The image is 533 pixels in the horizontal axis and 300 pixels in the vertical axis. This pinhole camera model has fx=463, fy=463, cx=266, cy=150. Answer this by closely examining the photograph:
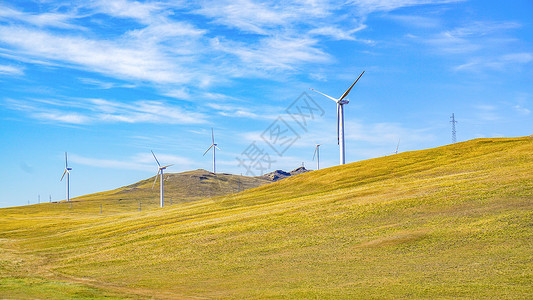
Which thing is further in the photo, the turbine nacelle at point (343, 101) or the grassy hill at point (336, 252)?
the turbine nacelle at point (343, 101)

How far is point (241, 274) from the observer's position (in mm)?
33438

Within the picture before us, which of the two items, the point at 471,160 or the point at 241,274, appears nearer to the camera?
the point at 241,274

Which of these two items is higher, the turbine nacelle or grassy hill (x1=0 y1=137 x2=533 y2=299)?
the turbine nacelle

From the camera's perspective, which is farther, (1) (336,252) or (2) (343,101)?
(2) (343,101)

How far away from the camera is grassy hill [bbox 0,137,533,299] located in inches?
1086

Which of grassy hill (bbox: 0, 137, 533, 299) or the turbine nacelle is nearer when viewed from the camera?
grassy hill (bbox: 0, 137, 533, 299)

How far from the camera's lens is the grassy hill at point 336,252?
27.6m

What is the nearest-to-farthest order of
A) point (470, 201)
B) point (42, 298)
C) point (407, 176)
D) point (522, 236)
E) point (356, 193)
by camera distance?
1. point (42, 298)
2. point (522, 236)
3. point (470, 201)
4. point (356, 193)
5. point (407, 176)

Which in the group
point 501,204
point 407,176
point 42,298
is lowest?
point 42,298

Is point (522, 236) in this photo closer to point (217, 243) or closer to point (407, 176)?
point (217, 243)

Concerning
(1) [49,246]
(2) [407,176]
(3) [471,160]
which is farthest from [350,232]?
(1) [49,246]

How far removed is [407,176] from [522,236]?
1510 inches

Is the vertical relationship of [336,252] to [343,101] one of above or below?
below

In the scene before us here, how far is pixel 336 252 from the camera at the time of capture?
3631 centimetres
